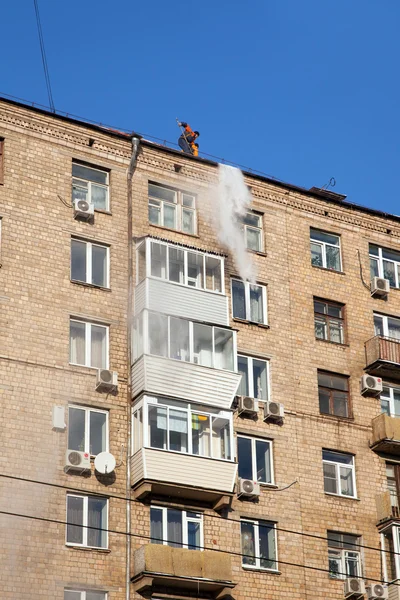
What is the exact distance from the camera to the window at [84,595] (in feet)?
107

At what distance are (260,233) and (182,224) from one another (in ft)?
9.78

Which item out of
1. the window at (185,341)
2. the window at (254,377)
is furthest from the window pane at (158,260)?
the window at (254,377)

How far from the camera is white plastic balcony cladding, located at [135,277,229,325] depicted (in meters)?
36.9

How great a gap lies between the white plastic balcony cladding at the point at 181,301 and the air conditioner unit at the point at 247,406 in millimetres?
2509

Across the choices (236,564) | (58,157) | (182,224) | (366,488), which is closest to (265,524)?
(236,564)

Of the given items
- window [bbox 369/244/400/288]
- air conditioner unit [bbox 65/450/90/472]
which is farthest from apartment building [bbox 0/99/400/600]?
window [bbox 369/244/400/288]

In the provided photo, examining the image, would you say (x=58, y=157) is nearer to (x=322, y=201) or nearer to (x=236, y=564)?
(x=322, y=201)

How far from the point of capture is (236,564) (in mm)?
35094

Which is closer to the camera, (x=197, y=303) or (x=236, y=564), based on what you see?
(x=236, y=564)

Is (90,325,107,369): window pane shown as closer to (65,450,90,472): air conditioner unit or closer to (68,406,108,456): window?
(68,406,108,456): window

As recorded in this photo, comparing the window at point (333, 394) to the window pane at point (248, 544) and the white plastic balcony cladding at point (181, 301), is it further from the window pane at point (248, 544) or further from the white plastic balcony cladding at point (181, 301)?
the window pane at point (248, 544)

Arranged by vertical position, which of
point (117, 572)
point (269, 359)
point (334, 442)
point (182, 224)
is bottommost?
point (117, 572)

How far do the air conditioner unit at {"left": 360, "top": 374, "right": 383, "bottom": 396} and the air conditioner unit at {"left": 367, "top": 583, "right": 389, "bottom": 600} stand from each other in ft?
21.4

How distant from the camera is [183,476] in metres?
34.7
